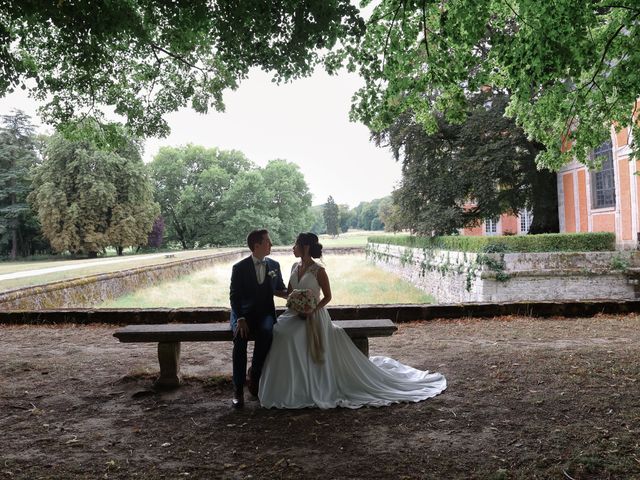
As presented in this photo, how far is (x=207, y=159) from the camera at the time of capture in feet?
203

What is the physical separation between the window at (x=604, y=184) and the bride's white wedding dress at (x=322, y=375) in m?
22.3

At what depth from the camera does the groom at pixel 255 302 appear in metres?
4.84

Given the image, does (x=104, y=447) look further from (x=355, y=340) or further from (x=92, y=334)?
(x=92, y=334)

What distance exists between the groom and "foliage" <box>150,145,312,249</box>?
49.3 metres

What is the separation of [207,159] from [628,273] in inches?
2117

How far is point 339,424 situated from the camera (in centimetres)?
416

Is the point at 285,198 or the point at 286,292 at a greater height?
the point at 285,198

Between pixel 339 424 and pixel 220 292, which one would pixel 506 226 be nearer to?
pixel 220 292

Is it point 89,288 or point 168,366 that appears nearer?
point 168,366

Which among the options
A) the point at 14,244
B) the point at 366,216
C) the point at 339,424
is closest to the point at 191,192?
the point at 14,244

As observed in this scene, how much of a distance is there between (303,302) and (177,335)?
4.53ft

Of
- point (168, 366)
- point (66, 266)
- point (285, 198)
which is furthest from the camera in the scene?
point (285, 198)

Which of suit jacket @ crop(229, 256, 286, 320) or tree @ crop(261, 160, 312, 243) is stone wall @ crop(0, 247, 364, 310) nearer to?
suit jacket @ crop(229, 256, 286, 320)

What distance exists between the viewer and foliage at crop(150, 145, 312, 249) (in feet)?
186
